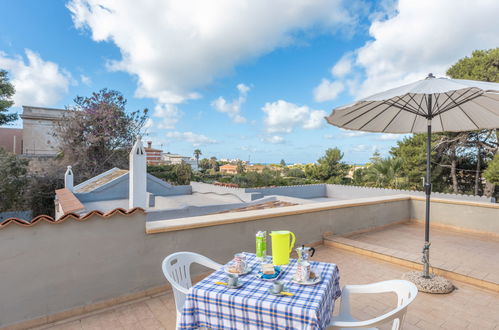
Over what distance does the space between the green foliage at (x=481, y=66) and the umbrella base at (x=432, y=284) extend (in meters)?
15.5

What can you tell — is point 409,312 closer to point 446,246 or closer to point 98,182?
point 446,246

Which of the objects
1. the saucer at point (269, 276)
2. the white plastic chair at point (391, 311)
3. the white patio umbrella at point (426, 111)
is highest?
the white patio umbrella at point (426, 111)

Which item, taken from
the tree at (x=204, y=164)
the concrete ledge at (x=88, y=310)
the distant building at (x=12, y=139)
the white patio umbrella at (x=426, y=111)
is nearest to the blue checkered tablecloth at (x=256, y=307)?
the concrete ledge at (x=88, y=310)

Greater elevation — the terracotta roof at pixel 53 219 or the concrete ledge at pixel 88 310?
the terracotta roof at pixel 53 219

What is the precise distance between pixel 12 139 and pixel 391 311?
31.4 meters

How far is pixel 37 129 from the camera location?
2255 centimetres

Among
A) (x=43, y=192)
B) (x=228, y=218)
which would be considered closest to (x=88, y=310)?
(x=228, y=218)

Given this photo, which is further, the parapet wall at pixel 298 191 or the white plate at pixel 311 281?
the parapet wall at pixel 298 191

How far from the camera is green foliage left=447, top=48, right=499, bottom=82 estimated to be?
1399cm

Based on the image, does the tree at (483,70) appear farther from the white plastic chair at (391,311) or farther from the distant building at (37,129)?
the distant building at (37,129)

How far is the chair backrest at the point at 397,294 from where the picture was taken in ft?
4.78

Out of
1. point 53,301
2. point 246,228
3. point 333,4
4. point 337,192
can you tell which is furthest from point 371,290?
point 337,192

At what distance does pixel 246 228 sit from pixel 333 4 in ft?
21.6

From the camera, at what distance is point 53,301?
2.44 m
